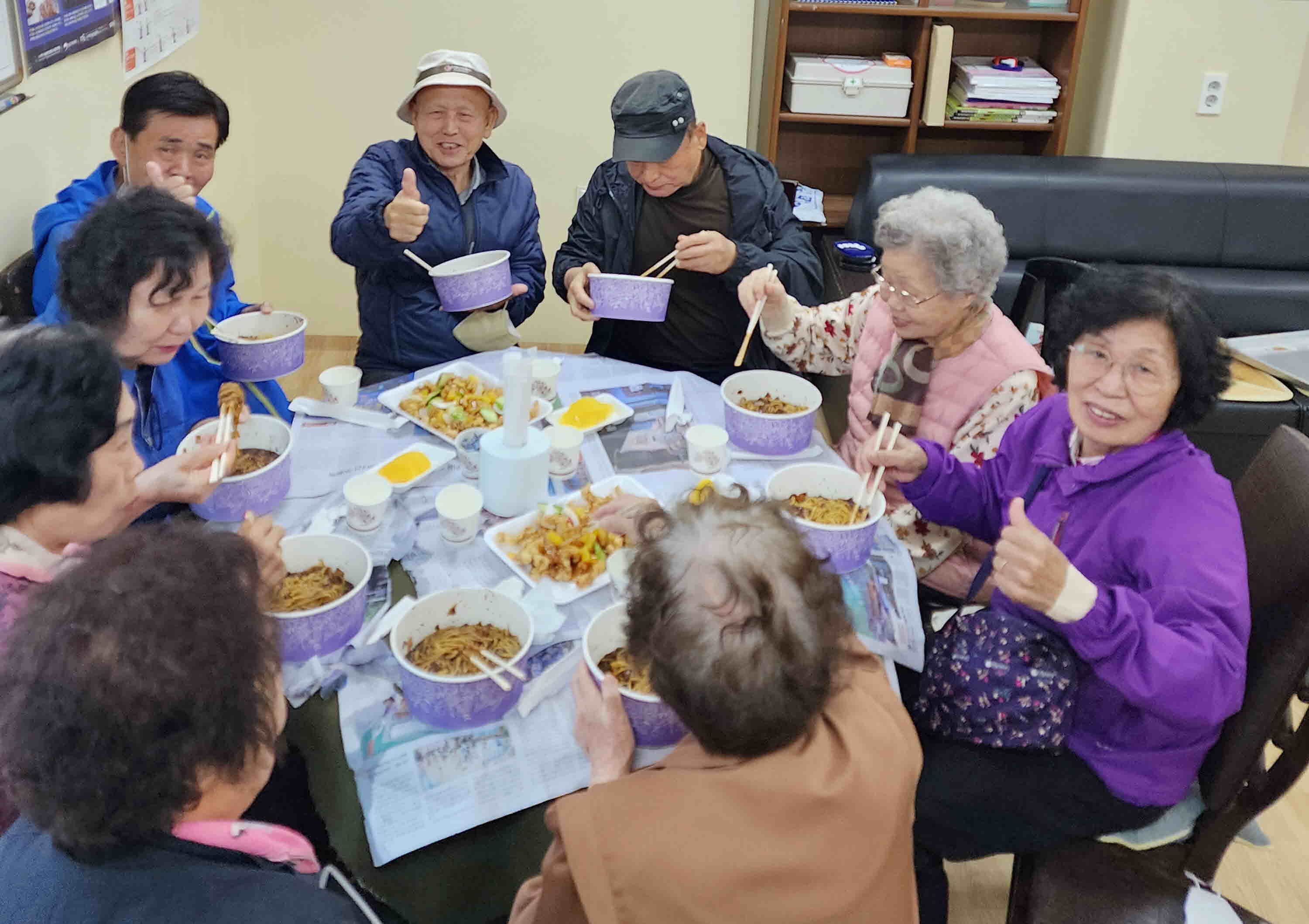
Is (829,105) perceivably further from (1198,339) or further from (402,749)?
(402,749)

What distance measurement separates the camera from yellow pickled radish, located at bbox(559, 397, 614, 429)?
77.8 inches

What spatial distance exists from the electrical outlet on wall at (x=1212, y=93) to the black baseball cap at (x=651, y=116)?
258 centimetres

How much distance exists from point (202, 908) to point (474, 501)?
811mm

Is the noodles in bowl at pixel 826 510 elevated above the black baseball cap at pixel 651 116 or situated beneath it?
situated beneath

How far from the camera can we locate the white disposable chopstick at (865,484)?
5.35 feet

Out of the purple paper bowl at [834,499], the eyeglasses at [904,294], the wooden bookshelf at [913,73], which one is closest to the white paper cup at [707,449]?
the purple paper bowl at [834,499]

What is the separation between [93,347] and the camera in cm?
132

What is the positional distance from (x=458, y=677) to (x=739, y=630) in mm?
405

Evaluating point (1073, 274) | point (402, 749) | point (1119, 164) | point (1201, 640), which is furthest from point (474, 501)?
point (1119, 164)

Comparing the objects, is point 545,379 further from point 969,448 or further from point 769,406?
point 969,448

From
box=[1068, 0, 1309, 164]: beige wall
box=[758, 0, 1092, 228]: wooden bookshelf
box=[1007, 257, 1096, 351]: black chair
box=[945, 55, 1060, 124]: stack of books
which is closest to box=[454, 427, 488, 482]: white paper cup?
box=[1007, 257, 1096, 351]: black chair

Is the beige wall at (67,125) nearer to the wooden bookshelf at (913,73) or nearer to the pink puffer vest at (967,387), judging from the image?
the pink puffer vest at (967,387)

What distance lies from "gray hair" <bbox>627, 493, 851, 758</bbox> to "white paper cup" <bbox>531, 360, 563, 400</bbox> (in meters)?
1.06

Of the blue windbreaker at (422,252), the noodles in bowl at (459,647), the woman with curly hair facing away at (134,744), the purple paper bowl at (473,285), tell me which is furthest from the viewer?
the blue windbreaker at (422,252)
